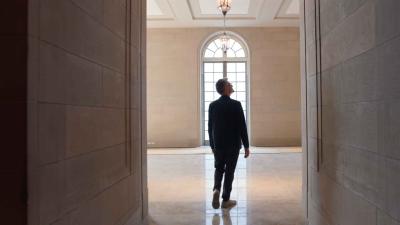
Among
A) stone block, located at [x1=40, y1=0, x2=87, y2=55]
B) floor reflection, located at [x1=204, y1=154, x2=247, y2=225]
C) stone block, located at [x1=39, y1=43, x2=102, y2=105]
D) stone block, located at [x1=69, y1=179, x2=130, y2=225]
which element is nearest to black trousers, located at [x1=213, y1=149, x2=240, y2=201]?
floor reflection, located at [x1=204, y1=154, x2=247, y2=225]

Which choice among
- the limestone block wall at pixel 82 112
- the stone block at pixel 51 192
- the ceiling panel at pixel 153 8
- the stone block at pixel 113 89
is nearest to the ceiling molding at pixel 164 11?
the ceiling panel at pixel 153 8

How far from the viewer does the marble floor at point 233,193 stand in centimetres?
420

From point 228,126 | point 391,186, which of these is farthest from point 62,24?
point 228,126

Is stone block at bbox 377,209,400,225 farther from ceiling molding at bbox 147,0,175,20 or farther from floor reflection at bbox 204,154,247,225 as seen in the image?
ceiling molding at bbox 147,0,175,20

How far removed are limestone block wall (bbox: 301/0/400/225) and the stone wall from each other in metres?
1.73

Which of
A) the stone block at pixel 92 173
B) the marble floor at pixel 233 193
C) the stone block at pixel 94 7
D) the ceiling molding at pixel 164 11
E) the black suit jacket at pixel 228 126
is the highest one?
the ceiling molding at pixel 164 11

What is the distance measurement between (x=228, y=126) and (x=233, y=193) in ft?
4.68

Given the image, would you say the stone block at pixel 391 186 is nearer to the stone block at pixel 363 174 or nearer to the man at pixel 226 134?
the stone block at pixel 363 174

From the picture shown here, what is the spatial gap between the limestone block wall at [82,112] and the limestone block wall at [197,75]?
10.2 metres

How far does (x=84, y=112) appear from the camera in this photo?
7.71 feet

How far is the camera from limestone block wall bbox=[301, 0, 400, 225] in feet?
6.48
